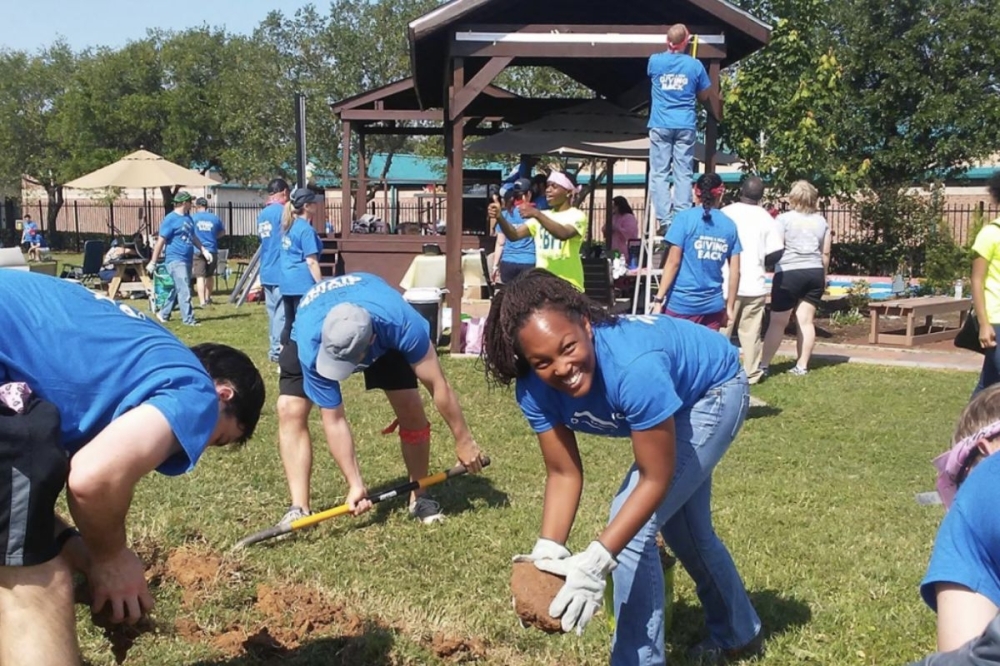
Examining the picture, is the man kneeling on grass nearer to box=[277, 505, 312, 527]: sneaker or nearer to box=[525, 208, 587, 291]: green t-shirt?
box=[277, 505, 312, 527]: sneaker

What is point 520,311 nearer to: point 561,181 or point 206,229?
point 561,181

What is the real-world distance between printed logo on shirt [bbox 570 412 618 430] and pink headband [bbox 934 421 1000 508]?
1099 millimetres

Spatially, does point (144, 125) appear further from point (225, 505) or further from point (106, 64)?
point (225, 505)

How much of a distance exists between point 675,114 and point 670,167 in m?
0.48

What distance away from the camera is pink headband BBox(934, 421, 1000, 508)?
6.98 ft

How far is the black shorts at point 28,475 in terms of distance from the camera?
2.25m

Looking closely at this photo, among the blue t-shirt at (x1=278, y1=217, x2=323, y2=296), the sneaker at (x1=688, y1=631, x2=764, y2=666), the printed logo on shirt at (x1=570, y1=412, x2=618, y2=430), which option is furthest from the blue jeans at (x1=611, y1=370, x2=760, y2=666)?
the blue t-shirt at (x1=278, y1=217, x2=323, y2=296)

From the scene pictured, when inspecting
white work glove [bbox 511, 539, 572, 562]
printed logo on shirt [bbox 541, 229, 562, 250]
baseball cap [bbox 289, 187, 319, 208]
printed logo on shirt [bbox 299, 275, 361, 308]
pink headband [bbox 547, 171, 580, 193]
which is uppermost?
pink headband [bbox 547, 171, 580, 193]

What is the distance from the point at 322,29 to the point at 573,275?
32.1m

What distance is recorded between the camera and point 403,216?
1451 inches

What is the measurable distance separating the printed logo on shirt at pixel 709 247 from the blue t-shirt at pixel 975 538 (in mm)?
5404

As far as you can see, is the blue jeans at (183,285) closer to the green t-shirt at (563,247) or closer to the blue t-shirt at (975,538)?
the green t-shirt at (563,247)

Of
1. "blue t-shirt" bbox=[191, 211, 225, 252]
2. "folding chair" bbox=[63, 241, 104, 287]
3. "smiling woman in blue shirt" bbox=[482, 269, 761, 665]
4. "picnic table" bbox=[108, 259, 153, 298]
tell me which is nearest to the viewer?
"smiling woman in blue shirt" bbox=[482, 269, 761, 665]

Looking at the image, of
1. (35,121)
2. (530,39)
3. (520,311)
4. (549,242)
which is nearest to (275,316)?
(549,242)
